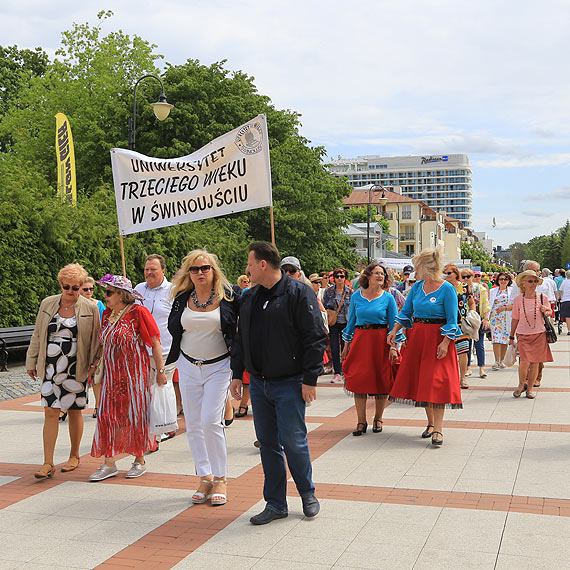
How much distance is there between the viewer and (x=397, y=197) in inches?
5157

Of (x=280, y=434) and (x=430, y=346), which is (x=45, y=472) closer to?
(x=280, y=434)

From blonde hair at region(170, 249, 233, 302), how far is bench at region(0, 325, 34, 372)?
29.0 ft

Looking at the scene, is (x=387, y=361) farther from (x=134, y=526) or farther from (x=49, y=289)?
(x=49, y=289)

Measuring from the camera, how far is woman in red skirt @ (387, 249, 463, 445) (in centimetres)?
755

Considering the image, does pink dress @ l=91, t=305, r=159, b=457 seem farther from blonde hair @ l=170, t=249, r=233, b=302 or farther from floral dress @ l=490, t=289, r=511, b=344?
floral dress @ l=490, t=289, r=511, b=344

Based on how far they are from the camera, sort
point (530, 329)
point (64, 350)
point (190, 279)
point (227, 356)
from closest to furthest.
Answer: point (227, 356) → point (190, 279) → point (64, 350) → point (530, 329)

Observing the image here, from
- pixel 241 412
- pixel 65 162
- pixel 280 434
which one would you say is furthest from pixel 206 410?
pixel 65 162

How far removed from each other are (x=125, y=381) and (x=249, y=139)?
3.92 meters

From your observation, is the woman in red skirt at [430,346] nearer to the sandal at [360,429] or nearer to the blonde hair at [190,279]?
the sandal at [360,429]

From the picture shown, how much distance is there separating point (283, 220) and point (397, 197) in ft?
336

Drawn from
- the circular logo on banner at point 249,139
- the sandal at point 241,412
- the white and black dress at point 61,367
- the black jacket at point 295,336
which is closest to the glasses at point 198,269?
the black jacket at point 295,336

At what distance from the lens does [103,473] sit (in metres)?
6.40

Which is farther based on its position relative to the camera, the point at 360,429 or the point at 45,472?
the point at 360,429

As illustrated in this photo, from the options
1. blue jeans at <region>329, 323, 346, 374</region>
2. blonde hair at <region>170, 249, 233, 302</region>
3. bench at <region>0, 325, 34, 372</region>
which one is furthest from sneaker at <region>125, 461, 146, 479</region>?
bench at <region>0, 325, 34, 372</region>
